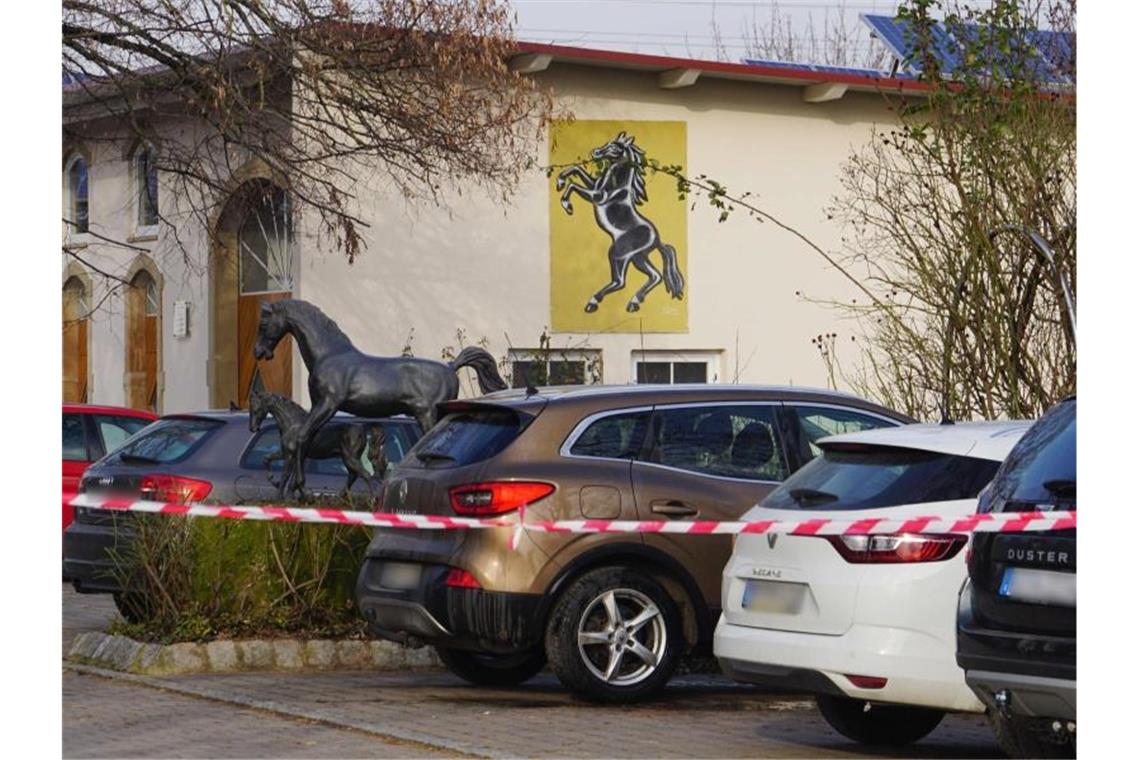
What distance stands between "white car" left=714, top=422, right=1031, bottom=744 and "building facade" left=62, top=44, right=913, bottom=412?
1678 cm

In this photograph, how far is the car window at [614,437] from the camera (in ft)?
37.5

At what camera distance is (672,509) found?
11.4 meters

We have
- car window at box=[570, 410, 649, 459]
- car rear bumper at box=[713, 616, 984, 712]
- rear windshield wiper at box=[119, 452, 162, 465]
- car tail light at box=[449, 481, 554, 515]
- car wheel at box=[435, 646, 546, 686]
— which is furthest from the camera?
rear windshield wiper at box=[119, 452, 162, 465]

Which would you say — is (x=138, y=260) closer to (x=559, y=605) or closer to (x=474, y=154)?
(x=474, y=154)

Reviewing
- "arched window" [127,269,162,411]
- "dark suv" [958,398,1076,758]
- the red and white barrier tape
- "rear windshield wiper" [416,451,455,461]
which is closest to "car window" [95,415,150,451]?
the red and white barrier tape

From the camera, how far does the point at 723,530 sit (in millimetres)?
9945

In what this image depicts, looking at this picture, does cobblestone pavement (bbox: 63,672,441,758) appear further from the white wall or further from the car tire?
the white wall

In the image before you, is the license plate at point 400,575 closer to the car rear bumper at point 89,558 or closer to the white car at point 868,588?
the white car at point 868,588

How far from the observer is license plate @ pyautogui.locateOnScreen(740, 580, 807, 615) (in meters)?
9.38

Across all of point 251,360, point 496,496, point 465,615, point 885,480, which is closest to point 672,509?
point 496,496

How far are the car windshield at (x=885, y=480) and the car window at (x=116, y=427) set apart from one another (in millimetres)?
11402

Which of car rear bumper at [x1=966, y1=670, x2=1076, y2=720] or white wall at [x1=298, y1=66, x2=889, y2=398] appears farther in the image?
white wall at [x1=298, y1=66, x2=889, y2=398]

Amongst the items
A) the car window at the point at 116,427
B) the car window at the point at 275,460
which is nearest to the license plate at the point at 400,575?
the car window at the point at 275,460

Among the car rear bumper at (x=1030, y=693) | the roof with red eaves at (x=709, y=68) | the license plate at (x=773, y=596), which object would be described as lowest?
the car rear bumper at (x=1030, y=693)
